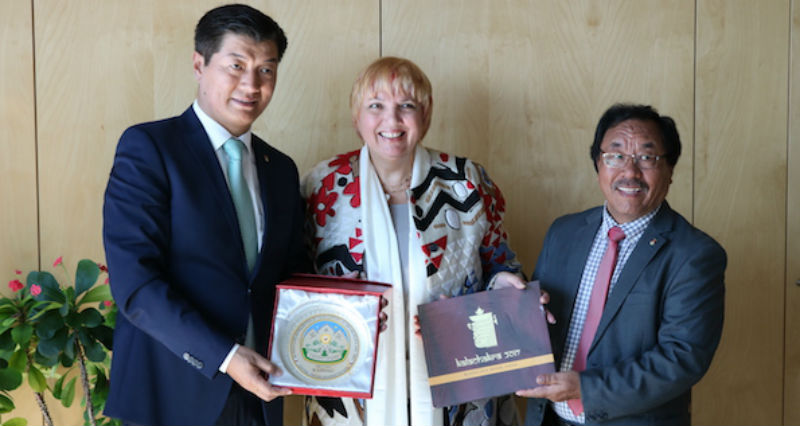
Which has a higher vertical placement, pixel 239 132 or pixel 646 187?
pixel 239 132

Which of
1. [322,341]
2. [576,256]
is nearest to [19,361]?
[322,341]

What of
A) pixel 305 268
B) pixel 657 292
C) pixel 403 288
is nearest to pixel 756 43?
pixel 657 292

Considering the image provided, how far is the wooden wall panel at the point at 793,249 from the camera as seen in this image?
3104 millimetres

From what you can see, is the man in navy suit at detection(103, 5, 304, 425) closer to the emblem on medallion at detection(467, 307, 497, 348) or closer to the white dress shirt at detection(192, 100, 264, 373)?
the white dress shirt at detection(192, 100, 264, 373)

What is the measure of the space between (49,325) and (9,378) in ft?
0.80

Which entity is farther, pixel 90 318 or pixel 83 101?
pixel 83 101

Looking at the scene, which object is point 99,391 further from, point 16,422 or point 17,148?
point 17,148

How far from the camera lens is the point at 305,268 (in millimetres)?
2375

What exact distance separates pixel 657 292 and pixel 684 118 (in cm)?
138

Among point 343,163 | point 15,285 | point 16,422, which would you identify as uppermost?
point 343,163

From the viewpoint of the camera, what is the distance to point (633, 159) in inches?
82.0

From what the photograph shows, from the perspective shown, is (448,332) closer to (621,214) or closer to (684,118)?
(621,214)

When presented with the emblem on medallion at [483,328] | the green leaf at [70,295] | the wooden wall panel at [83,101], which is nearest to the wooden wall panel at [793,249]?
the emblem on medallion at [483,328]

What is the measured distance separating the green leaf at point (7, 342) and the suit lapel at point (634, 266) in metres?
1.98
